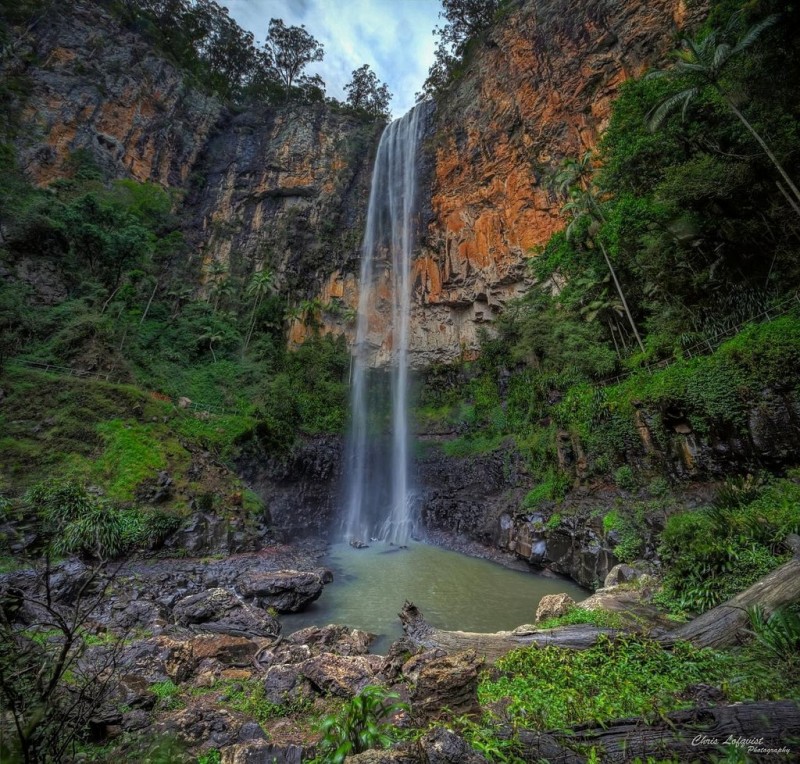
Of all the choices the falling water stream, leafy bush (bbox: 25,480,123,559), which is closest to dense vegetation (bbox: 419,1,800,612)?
the falling water stream

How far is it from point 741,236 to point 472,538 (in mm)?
15107

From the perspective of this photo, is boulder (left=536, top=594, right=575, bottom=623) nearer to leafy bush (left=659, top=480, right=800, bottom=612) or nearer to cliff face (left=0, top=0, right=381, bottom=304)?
leafy bush (left=659, top=480, right=800, bottom=612)

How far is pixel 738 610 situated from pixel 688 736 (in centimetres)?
291

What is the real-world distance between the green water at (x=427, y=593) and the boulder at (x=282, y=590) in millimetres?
286

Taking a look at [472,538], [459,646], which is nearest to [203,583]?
[459,646]

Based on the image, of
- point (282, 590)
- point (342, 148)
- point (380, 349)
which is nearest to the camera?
point (282, 590)

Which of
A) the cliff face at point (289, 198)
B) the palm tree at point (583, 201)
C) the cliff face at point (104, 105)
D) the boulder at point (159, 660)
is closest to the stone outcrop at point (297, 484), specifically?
the boulder at point (159, 660)

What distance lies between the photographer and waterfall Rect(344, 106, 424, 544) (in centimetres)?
2095

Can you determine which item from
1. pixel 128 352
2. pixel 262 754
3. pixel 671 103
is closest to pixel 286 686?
pixel 262 754

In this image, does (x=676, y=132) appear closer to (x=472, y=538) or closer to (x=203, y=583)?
(x=472, y=538)

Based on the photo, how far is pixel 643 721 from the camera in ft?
9.09

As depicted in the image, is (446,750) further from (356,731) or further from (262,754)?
(262,754)

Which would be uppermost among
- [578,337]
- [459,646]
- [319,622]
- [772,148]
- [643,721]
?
[772,148]

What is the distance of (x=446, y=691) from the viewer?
3652 mm
